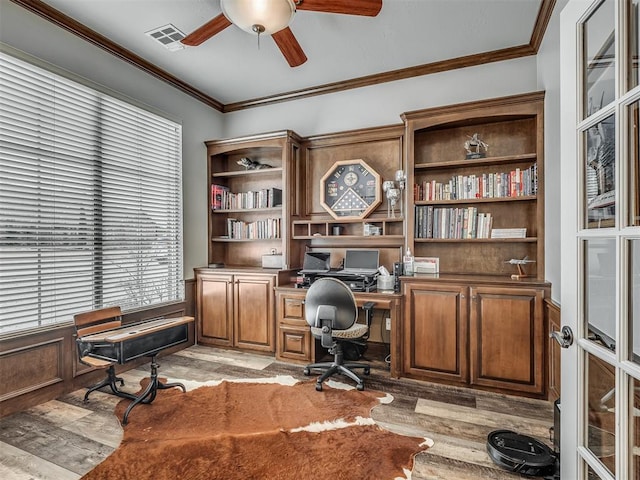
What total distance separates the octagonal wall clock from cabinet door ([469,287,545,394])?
57.0 inches

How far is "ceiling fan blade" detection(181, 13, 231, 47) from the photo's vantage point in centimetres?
214

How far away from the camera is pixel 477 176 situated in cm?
325

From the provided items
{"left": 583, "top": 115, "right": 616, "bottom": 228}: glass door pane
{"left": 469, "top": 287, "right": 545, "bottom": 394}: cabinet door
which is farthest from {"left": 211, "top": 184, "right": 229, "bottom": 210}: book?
{"left": 583, "top": 115, "right": 616, "bottom": 228}: glass door pane

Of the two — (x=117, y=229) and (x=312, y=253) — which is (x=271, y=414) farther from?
(x=117, y=229)

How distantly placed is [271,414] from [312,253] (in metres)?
1.82

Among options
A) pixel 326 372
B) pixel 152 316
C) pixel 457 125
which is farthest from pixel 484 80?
pixel 152 316

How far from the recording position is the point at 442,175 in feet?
11.3

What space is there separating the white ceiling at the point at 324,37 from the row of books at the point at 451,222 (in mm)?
1539

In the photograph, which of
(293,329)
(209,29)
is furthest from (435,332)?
(209,29)

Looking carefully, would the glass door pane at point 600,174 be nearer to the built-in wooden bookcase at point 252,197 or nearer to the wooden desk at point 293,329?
the wooden desk at point 293,329

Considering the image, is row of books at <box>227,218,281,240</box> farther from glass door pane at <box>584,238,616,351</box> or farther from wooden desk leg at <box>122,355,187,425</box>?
glass door pane at <box>584,238,616,351</box>

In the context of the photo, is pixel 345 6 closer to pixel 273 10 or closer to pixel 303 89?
pixel 273 10

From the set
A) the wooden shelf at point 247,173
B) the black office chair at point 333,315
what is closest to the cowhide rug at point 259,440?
the black office chair at point 333,315

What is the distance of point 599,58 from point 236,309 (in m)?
3.59
